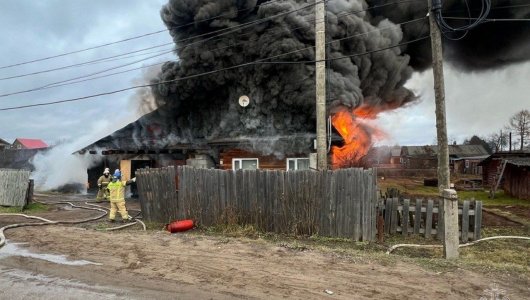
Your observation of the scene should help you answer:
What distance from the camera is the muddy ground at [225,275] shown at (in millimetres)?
5379

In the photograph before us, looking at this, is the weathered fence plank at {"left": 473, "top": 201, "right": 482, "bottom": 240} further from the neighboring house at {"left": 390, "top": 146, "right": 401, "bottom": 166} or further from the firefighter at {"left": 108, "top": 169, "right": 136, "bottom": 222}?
the neighboring house at {"left": 390, "top": 146, "right": 401, "bottom": 166}

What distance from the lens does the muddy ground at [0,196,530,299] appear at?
17.6 feet

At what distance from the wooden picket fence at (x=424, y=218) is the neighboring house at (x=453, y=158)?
36.8m

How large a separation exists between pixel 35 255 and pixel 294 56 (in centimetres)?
1353

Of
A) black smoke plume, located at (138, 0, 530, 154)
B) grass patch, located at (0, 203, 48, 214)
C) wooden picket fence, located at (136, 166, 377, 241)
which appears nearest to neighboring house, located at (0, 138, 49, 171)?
black smoke plume, located at (138, 0, 530, 154)

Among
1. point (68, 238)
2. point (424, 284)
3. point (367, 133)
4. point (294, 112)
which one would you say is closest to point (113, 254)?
point (68, 238)

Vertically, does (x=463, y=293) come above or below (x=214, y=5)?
below

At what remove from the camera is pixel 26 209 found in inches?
605

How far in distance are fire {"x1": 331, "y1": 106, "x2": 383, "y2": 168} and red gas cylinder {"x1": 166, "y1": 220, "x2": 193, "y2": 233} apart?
854 cm

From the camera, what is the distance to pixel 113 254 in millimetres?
7648

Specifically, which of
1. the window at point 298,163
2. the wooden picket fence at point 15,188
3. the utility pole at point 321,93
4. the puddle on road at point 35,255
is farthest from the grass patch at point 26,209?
the utility pole at point 321,93

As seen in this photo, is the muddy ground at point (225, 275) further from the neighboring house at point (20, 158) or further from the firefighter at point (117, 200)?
the neighboring house at point (20, 158)

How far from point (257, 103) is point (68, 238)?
1228 cm

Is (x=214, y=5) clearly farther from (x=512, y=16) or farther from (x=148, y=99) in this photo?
(x=512, y=16)
